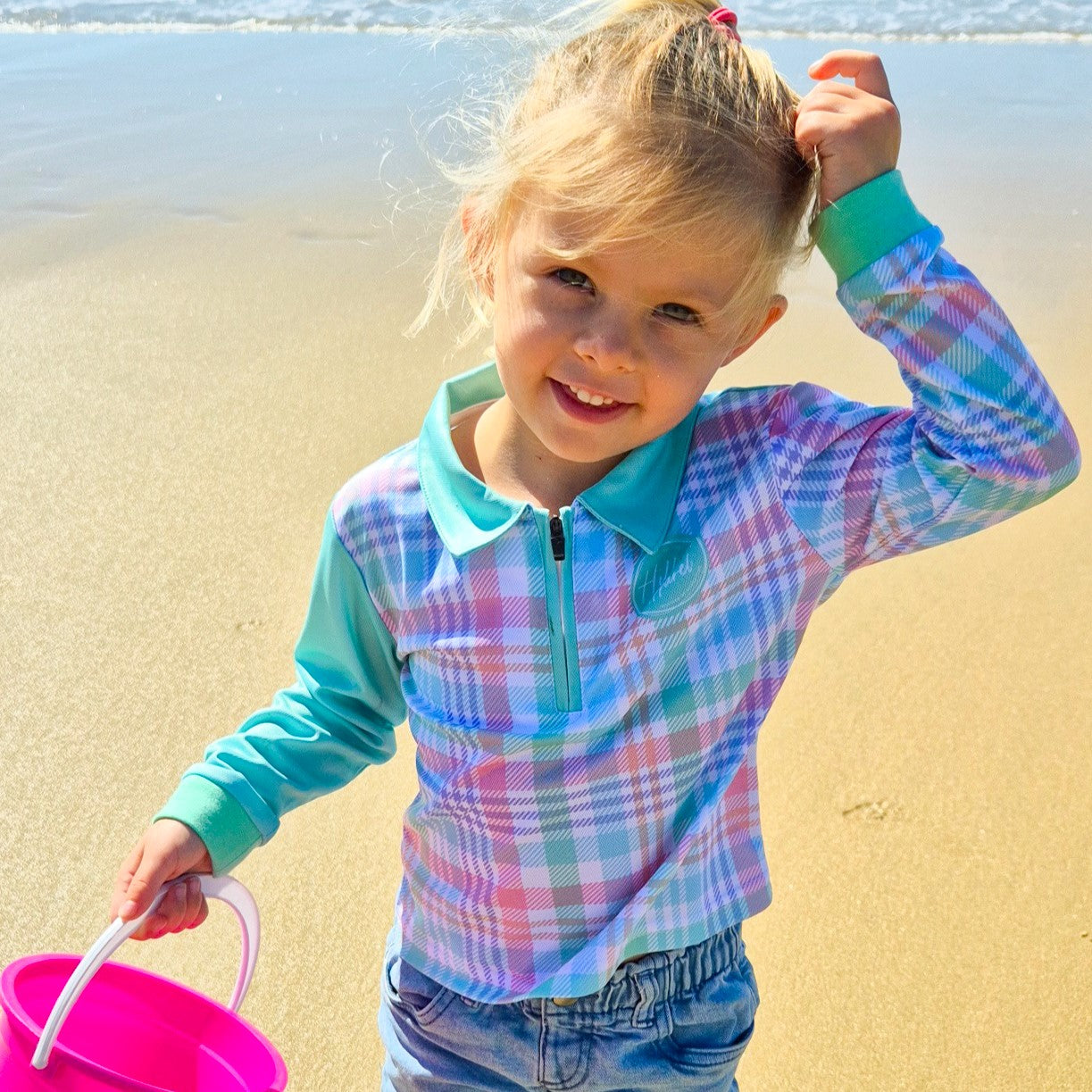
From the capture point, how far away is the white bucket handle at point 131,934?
1.35 metres

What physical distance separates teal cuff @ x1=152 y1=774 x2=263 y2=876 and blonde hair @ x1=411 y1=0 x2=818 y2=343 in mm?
780

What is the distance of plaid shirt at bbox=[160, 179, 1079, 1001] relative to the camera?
1562mm

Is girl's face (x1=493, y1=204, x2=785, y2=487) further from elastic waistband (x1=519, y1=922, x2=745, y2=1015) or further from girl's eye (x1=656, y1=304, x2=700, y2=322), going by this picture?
elastic waistband (x1=519, y1=922, x2=745, y2=1015)

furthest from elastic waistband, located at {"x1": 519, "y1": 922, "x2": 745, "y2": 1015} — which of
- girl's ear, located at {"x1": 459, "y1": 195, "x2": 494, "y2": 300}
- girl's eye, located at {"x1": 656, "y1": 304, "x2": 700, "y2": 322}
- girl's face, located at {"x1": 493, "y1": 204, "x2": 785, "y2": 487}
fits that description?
girl's ear, located at {"x1": 459, "y1": 195, "x2": 494, "y2": 300}

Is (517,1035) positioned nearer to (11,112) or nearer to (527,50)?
(527,50)

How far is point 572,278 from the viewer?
160 cm

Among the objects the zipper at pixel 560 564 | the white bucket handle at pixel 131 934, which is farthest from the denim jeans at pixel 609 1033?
the zipper at pixel 560 564

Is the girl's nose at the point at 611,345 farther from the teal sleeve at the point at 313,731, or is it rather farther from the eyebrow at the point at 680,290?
the teal sleeve at the point at 313,731

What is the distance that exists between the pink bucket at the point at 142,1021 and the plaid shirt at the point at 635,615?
0.17 meters

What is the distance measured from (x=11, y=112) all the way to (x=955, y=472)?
5757 mm

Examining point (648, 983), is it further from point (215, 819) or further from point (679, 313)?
point (679, 313)

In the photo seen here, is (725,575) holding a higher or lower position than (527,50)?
lower

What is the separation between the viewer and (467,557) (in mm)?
1650

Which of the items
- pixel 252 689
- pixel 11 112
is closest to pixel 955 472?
pixel 252 689
